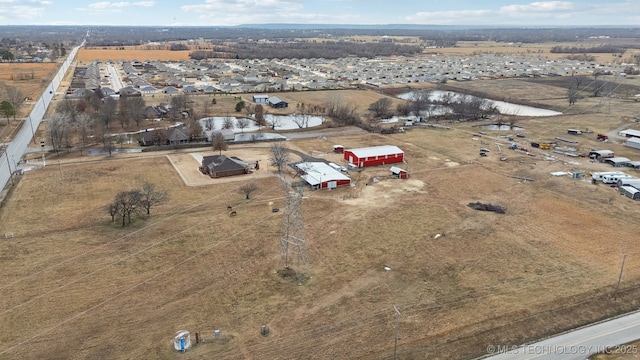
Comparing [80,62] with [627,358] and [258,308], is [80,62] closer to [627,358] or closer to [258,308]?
[258,308]

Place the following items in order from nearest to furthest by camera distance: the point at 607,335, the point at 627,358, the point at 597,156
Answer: the point at 627,358
the point at 607,335
the point at 597,156

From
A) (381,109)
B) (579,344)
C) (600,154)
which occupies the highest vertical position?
(381,109)

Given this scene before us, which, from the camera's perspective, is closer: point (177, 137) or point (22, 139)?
point (177, 137)

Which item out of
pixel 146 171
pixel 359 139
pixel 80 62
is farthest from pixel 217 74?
pixel 146 171

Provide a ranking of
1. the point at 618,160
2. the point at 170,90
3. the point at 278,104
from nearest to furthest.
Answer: the point at 618,160, the point at 278,104, the point at 170,90

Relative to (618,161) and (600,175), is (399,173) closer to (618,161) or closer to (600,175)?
(600,175)

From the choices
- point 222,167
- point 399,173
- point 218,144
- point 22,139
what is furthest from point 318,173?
point 22,139
